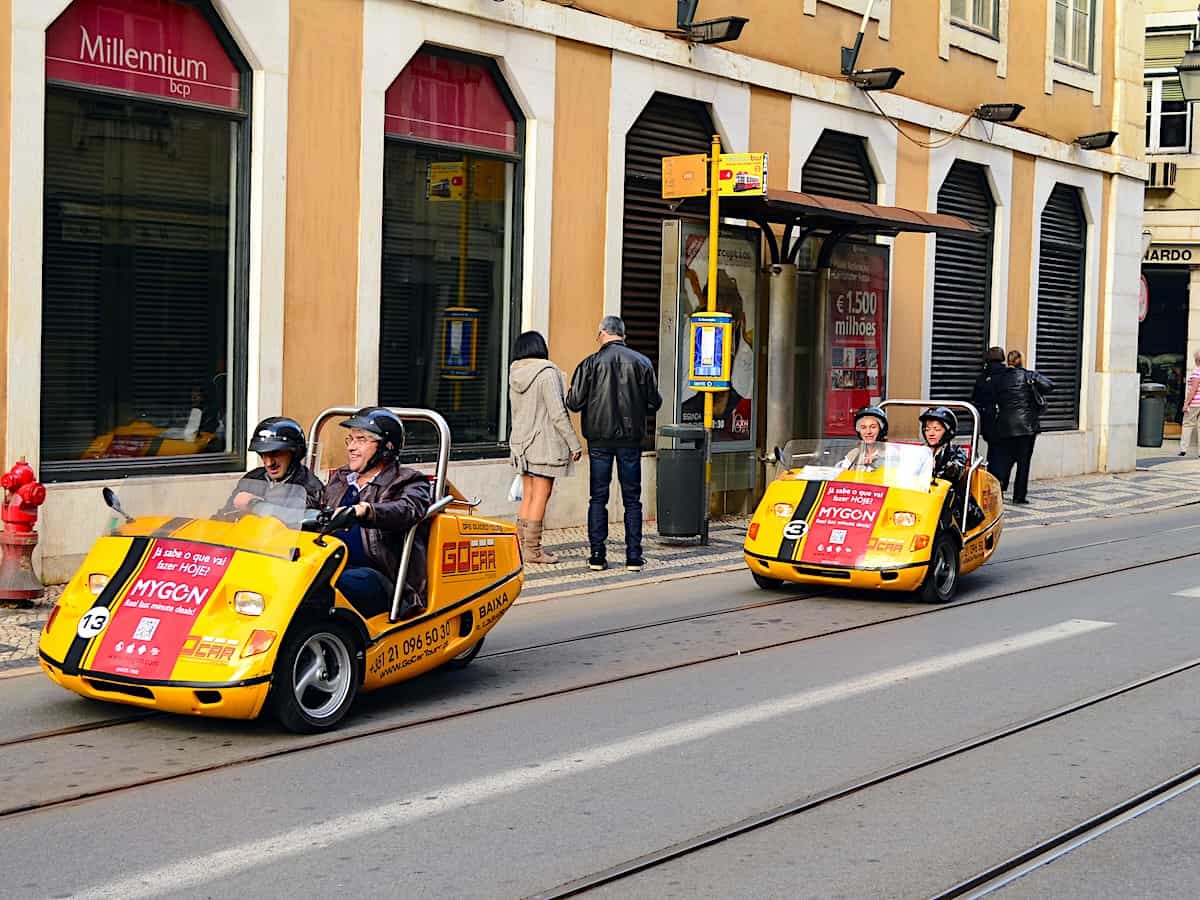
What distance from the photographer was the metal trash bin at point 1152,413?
2983cm

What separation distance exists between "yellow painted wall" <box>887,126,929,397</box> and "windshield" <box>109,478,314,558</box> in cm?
1401

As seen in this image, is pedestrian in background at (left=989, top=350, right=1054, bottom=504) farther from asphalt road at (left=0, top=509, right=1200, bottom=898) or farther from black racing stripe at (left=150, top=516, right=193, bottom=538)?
black racing stripe at (left=150, top=516, right=193, bottom=538)

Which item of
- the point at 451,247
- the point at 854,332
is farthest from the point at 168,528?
the point at 854,332

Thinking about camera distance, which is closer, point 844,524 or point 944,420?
point 844,524

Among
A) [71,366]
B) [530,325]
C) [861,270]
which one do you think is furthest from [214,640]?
[861,270]

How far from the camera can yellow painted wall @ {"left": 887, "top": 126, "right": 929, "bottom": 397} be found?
20.3 m

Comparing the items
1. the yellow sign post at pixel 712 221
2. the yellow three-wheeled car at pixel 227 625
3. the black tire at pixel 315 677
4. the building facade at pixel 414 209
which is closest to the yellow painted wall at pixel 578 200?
the building facade at pixel 414 209

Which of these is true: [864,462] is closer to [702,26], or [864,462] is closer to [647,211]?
[647,211]

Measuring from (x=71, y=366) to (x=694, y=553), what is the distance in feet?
17.8

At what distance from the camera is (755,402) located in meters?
16.5

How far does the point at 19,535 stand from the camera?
32.9 ft

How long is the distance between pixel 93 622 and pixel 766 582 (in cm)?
601

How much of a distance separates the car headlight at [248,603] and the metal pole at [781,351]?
33.9ft

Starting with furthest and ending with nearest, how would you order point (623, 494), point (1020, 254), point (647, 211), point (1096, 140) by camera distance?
point (1096, 140) < point (1020, 254) < point (647, 211) < point (623, 494)
